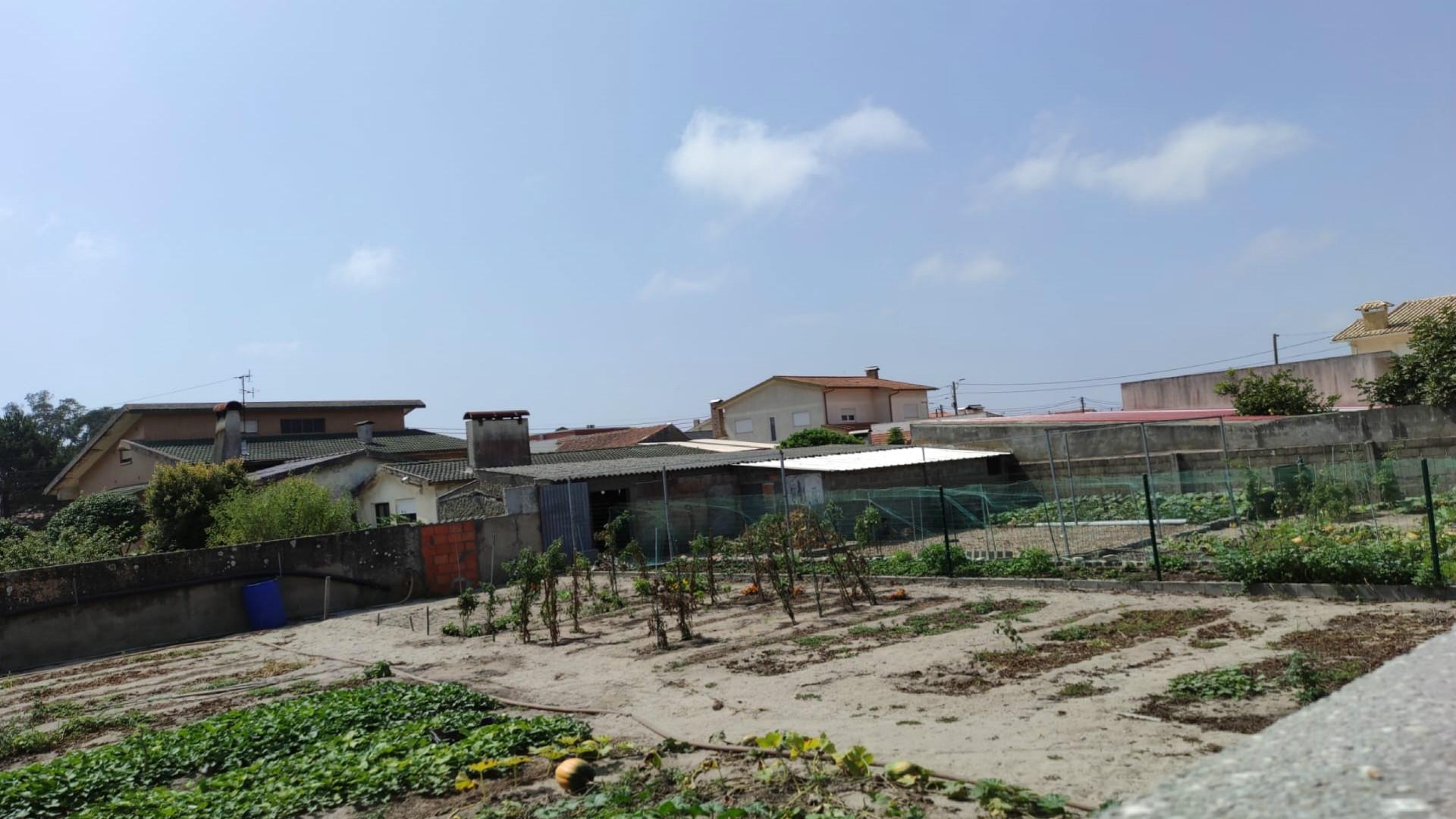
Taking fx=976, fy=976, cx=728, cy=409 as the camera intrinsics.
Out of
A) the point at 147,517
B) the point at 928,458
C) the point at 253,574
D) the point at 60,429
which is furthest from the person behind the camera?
the point at 60,429

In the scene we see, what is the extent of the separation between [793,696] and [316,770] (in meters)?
4.20

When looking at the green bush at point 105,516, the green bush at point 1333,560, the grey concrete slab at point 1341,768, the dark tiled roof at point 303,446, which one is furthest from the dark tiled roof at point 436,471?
the grey concrete slab at point 1341,768

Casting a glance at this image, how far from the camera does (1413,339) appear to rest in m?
26.9

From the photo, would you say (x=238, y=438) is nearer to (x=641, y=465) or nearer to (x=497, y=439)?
(x=497, y=439)

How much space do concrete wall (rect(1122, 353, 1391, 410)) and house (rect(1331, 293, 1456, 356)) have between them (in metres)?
7.03

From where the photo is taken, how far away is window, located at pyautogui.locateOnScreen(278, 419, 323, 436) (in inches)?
1740

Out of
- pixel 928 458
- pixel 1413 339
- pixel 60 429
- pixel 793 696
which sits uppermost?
pixel 60 429

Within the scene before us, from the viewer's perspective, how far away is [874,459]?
95.2 ft

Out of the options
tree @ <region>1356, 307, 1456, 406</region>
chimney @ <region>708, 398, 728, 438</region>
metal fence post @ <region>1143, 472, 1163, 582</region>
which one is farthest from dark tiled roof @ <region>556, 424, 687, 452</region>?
metal fence post @ <region>1143, 472, 1163, 582</region>

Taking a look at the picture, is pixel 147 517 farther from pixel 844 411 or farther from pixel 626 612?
pixel 844 411

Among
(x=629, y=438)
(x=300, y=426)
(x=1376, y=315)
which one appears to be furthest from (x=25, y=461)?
(x=1376, y=315)

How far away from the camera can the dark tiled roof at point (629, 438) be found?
50781 millimetres

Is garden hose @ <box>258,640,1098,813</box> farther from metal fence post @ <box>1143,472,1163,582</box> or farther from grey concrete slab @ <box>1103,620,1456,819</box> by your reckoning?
metal fence post @ <box>1143,472,1163,582</box>

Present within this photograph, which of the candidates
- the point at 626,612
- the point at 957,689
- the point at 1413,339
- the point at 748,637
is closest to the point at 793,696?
the point at 957,689
